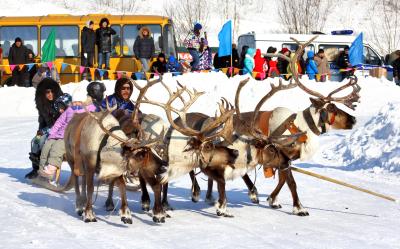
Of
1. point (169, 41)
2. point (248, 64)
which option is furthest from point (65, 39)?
point (248, 64)

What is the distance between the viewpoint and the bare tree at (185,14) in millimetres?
51531

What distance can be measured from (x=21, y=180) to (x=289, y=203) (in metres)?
4.14

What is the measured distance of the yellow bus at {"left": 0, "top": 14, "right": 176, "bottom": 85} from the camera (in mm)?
26000

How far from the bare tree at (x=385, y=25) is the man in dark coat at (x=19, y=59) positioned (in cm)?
3164

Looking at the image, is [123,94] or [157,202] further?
[123,94]

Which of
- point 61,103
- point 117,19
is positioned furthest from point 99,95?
point 117,19

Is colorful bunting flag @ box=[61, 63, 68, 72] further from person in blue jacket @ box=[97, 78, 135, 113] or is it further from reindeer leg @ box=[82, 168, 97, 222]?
reindeer leg @ box=[82, 168, 97, 222]

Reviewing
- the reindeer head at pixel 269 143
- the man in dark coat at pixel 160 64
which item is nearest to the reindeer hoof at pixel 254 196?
the reindeer head at pixel 269 143

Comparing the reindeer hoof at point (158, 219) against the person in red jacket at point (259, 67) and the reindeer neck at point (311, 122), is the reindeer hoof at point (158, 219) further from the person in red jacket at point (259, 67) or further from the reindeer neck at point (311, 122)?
the person in red jacket at point (259, 67)

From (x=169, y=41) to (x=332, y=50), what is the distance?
7309mm

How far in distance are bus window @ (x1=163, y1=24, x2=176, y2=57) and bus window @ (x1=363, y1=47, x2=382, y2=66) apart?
26.2 ft

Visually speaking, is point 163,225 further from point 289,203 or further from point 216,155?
point 289,203

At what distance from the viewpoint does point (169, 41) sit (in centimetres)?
2620

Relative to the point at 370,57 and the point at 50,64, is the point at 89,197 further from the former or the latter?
the point at 370,57
